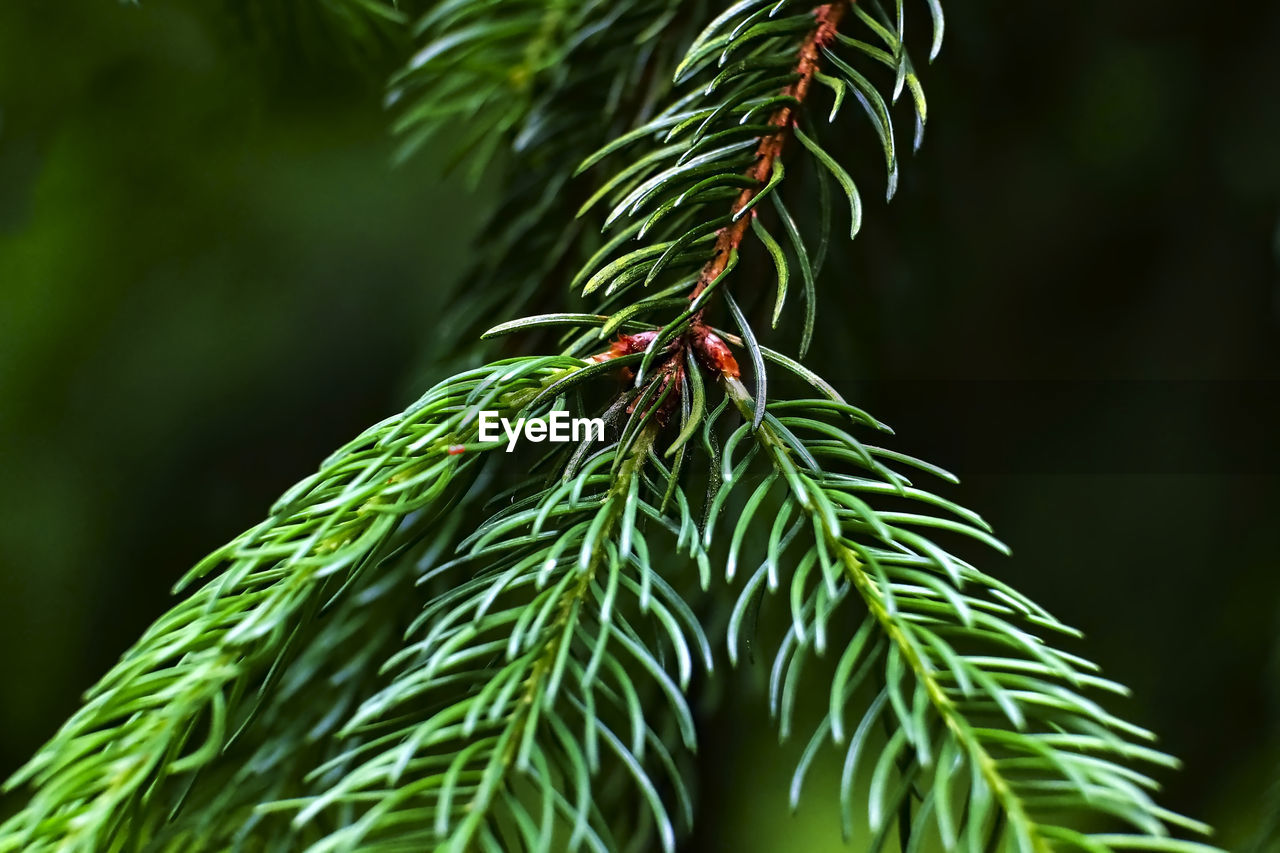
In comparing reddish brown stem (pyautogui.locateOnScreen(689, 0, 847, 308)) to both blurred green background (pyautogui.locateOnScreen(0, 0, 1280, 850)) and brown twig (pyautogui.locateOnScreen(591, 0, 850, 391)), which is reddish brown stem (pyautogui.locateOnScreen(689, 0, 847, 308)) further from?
blurred green background (pyautogui.locateOnScreen(0, 0, 1280, 850))

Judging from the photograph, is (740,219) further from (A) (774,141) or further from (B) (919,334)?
(B) (919,334)

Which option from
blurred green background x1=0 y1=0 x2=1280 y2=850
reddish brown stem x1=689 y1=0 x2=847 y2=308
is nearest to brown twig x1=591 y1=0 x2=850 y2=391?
reddish brown stem x1=689 y1=0 x2=847 y2=308

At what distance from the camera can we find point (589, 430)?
27 centimetres

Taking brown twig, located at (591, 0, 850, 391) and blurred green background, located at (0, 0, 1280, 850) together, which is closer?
brown twig, located at (591, 0, 850, 391)

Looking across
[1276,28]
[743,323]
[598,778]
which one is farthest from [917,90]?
[1276,28]

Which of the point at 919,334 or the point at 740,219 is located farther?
→ the point at 919,334

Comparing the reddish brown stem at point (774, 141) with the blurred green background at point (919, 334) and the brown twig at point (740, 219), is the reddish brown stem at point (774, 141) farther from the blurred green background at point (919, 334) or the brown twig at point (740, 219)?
the blurred green background at point (919, 334)

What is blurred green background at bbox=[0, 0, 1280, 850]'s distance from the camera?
63 cm

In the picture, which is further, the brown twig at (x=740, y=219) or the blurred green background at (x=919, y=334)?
the blurred green background at (x=919, y=334)

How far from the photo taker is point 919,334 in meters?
0.68

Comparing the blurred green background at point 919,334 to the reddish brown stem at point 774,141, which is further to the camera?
the blurred green background at point 919,334

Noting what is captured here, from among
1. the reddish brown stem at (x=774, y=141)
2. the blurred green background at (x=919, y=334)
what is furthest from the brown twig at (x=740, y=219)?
the blurred green background at (x=919, y=334)

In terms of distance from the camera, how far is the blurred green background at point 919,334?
2.08 feet

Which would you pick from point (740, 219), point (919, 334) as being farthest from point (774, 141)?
point (919, 334)
